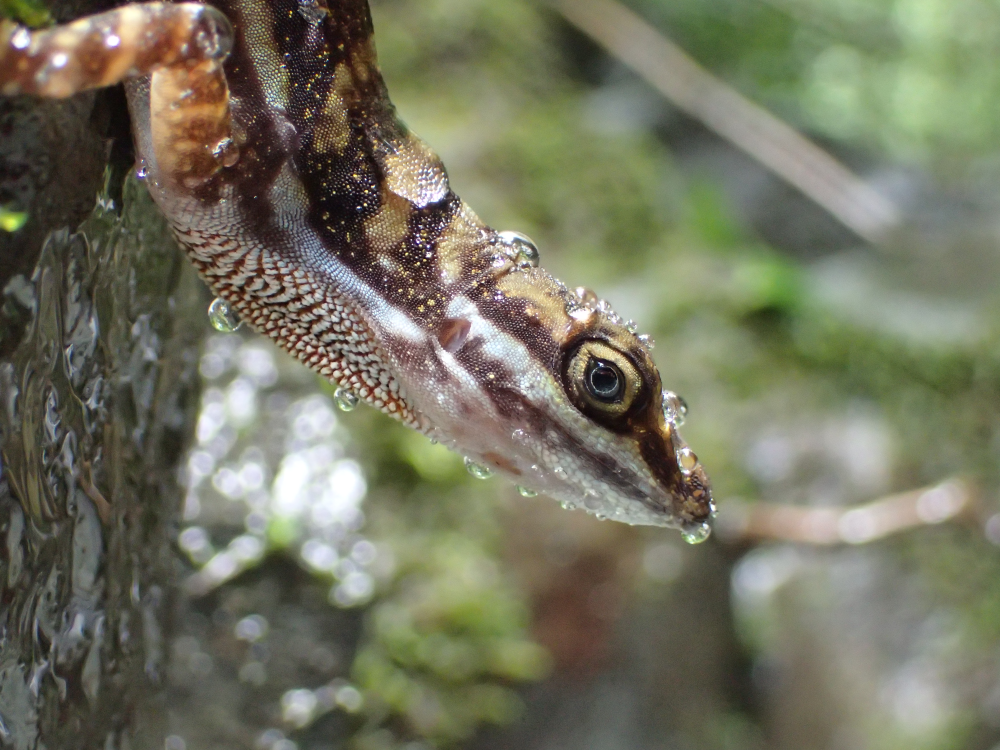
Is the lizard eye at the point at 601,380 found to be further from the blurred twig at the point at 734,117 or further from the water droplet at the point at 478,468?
the blurred twig at the point at 734,117

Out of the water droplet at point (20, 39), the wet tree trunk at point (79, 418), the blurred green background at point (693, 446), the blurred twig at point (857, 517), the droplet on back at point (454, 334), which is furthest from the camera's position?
the blurred twig at point (857, 517)

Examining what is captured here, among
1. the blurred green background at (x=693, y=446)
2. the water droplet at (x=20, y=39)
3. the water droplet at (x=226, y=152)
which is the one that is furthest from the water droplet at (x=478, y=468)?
the blurred green background at (x=693, y=446)

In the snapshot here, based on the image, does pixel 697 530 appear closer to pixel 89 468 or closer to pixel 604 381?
pixel 604 381

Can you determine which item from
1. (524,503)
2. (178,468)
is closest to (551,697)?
(524,503)

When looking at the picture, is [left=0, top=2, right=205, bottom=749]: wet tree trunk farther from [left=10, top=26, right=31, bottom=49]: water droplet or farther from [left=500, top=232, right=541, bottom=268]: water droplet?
[left=500, top=232, right=541, bottom=268]: water droplet

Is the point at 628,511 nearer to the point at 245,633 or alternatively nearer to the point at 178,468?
the point at 178,468

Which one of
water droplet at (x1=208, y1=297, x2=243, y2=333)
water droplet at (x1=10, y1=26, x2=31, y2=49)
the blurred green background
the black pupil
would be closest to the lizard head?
the black pupil

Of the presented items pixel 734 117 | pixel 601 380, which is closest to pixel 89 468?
pixel 601 380
